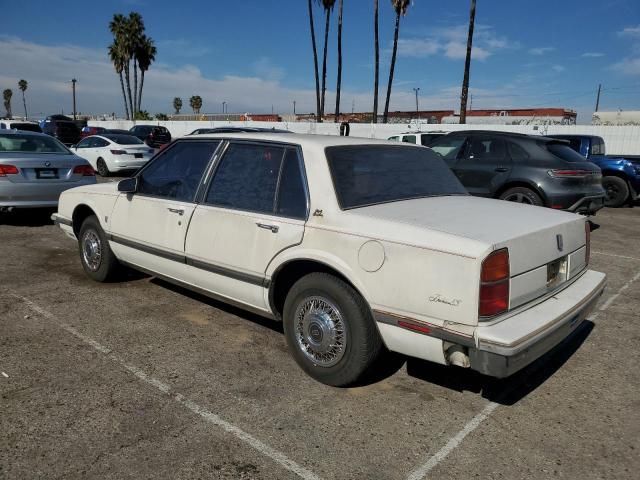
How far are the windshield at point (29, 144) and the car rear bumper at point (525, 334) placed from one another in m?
8.22

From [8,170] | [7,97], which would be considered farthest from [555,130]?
[7,97]

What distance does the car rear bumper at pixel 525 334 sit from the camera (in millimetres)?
2574

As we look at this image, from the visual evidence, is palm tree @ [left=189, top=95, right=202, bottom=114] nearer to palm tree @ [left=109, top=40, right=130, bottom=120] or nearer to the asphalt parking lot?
palm tree @ [left=109, top=40, right=130, bottom=120]

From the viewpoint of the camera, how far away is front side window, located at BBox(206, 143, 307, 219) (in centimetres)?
347

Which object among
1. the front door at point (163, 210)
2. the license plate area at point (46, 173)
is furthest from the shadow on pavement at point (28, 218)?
the front door at point (163, 210)

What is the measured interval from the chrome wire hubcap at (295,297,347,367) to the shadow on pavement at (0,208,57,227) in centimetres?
664

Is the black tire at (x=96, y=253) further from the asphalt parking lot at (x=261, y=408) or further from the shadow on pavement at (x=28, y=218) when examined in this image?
the shadow on pavement at (x=28, y=218)

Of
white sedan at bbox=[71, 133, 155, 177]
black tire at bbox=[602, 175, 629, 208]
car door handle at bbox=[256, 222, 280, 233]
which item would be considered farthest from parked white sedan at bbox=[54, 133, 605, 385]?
white sedan at bbox=[71, 133, 155, 177]

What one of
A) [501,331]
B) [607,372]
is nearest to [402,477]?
[501,331]

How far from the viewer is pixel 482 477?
2471 mm

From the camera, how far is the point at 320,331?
127 inches

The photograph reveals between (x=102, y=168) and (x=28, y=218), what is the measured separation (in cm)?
695

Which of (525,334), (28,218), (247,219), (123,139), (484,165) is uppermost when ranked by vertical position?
(123,139)

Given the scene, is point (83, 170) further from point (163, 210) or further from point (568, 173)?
point (568, 173)
